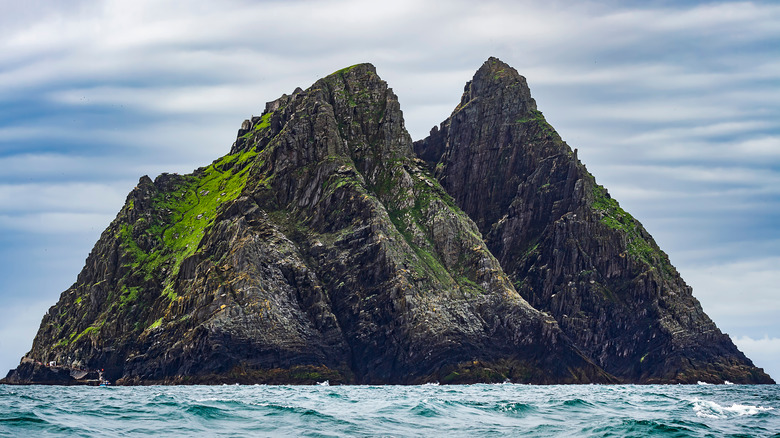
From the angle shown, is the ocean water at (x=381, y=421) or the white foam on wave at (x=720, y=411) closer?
the ocean water at (x=381, y=421)

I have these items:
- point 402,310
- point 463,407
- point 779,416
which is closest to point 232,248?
point 402,310

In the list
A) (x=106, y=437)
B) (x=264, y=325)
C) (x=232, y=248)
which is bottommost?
(x=106, y=437)

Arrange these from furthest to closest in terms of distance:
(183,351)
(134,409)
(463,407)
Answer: (183,351) → (463,407) → (134,409)

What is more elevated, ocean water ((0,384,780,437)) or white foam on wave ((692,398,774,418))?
white foam on wave ((692,398,774,418))

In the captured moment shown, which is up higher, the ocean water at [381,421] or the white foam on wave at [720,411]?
the white foam on wave at [720,411]

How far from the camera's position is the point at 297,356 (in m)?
185

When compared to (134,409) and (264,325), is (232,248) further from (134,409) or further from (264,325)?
(134,409)

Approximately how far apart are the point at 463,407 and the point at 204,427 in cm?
2741

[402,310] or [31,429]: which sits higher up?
[402,310]

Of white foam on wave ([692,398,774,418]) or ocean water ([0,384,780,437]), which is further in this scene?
white foam on wave ([692,398,774,418])

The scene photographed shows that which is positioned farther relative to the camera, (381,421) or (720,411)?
(720,411)

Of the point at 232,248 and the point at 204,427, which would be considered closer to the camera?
the point at 204,427

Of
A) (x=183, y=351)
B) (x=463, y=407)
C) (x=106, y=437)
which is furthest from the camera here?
(x=183, y=351)

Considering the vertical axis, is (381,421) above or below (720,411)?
below
